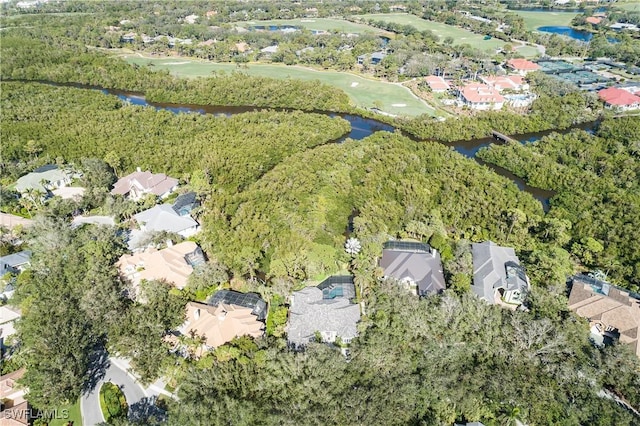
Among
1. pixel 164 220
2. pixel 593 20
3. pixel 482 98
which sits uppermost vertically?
pixel 593 20

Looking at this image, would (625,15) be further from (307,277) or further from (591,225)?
(307,277)

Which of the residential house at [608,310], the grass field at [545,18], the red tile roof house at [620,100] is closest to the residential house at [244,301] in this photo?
the residential house at [608,310]

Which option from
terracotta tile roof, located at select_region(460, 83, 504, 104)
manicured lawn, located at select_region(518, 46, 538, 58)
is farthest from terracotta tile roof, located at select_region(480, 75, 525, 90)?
manicured lawn, located at select_region(518, 46, 538, 58)

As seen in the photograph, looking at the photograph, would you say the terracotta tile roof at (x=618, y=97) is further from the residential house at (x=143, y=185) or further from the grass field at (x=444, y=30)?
the residential house at (x=143, y=185)

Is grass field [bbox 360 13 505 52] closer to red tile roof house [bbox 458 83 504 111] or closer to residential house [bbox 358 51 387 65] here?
residential house [bbox 358 51 387 65]

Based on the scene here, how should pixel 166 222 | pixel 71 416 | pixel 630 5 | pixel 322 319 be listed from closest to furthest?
pixel 71 416 < pixel 322 319 < pixel 166 222 < pixel 630 5

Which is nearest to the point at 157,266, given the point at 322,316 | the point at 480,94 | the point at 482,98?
the point at 322,316

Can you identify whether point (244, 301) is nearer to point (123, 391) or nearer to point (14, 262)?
point (123, 391)

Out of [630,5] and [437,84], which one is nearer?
[437,84]
